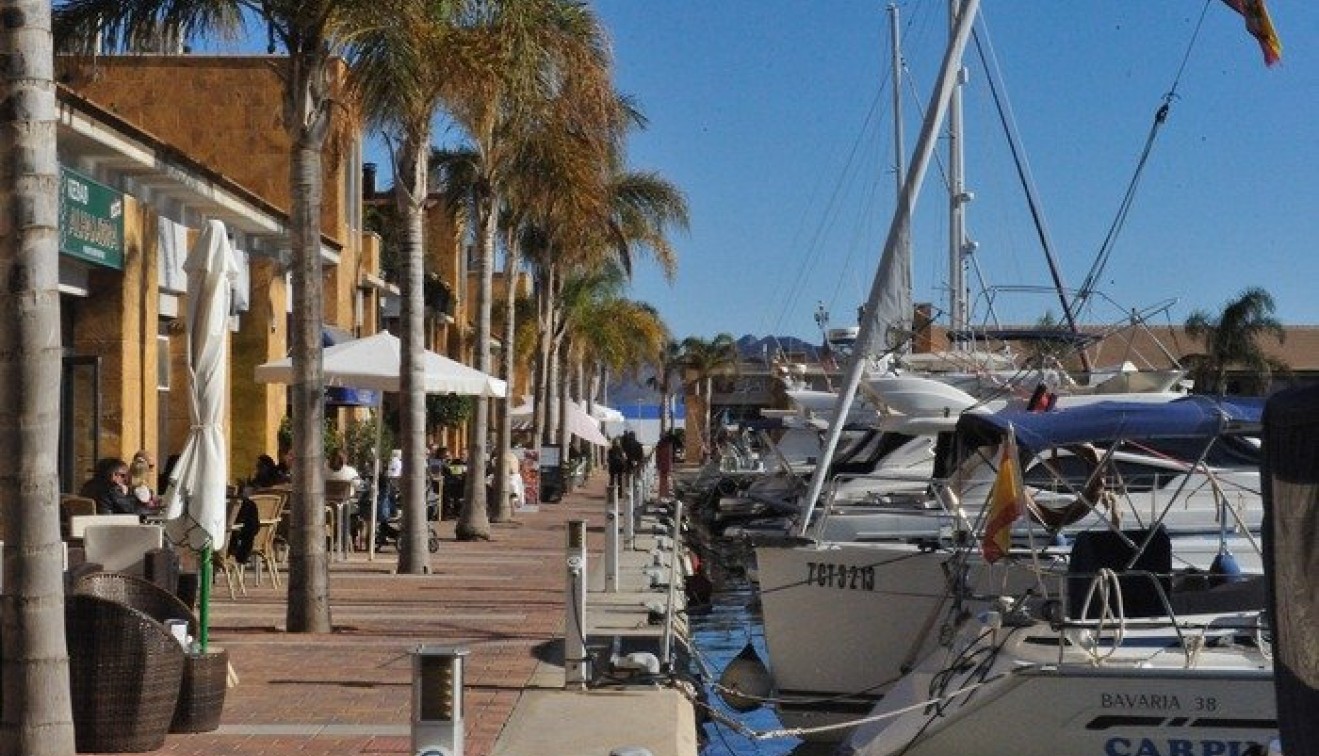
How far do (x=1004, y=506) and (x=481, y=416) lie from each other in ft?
62.9

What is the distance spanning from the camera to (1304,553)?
4.58 meters

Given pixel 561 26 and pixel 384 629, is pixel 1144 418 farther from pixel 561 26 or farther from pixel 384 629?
pixel 561 26

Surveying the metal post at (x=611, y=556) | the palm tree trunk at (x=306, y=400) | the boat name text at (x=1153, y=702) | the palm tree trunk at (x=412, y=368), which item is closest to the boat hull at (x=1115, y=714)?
the boat name text at (x=1153, y=702)

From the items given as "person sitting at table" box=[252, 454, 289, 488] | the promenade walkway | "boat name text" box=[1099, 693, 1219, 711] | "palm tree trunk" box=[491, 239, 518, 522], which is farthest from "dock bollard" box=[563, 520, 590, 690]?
"palm tree trunk" box=[491, 239, 518, 522]

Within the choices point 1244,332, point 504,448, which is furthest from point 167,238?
point 1244,332

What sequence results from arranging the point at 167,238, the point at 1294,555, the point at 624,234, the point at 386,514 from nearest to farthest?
the point at 1294,555, the point at 167,238, the point at 386,514, the point at 624,234

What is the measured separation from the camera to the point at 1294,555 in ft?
15.1

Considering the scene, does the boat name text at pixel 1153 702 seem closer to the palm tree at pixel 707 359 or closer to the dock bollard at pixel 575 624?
the dock bollard at pixel 575 624

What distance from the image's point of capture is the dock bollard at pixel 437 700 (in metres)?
8.70

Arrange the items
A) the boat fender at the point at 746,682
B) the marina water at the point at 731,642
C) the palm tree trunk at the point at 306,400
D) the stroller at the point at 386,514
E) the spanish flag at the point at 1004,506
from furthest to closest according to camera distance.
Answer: the stroller at the point at 386,514 → the boat fender at the point at 746,682 → the marina water at the point at 731,642 → the palm tree trunk at the point at 306,400 → the spanish flag at the point at 1004,506

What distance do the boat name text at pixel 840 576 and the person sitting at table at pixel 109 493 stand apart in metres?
6.66

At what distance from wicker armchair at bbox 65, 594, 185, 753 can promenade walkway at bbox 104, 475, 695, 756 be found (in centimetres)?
35

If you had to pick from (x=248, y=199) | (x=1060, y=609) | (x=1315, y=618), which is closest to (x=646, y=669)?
(x=1060, y=609)

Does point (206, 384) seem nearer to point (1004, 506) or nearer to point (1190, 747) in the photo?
point (1004, 506)
